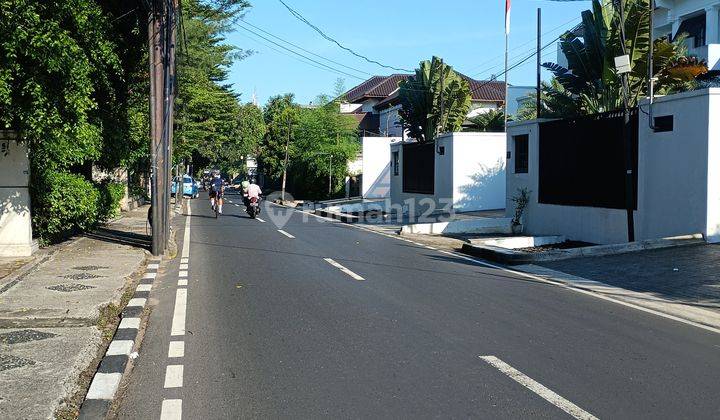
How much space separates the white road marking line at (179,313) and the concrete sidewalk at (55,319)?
2.37 ft

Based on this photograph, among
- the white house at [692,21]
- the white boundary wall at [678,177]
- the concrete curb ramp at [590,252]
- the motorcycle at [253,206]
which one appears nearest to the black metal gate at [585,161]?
the white boundary wall at [678,177]

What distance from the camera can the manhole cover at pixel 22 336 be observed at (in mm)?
7113

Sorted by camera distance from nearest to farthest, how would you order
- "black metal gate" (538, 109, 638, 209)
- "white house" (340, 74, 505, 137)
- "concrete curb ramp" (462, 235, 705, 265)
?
"concrete curb ramp" (462, 235, 705, 265)
"black metal gate" (538, 109, 638, 209)
"white house" (340, 74, 505, 137)

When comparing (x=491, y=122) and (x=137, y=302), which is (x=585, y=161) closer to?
(x=137, y=302)

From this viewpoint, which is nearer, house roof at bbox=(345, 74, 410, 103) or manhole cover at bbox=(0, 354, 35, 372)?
manhole cover at bbox=(0, 354, 35, 372)

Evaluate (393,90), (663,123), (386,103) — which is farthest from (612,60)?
(393,90)

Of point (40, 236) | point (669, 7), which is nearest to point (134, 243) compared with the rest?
point (40, 236)

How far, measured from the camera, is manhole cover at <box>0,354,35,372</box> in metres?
6.19

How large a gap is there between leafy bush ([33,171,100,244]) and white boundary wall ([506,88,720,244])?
42.4ft

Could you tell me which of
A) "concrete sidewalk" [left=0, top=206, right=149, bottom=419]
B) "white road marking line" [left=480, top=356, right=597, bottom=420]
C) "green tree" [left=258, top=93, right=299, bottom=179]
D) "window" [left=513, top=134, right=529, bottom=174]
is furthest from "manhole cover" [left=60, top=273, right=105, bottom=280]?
"green tree" [left=258, top=93, right=299, bottom=179]

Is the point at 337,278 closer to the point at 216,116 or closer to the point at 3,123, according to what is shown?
the point at 3,123

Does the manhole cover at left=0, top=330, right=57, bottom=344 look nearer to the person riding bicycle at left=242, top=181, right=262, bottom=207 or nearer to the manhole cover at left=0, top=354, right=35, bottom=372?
the manhole cover at left=0, top=354, right=35, bottom=372

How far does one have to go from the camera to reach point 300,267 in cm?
1314

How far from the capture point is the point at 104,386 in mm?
5781
